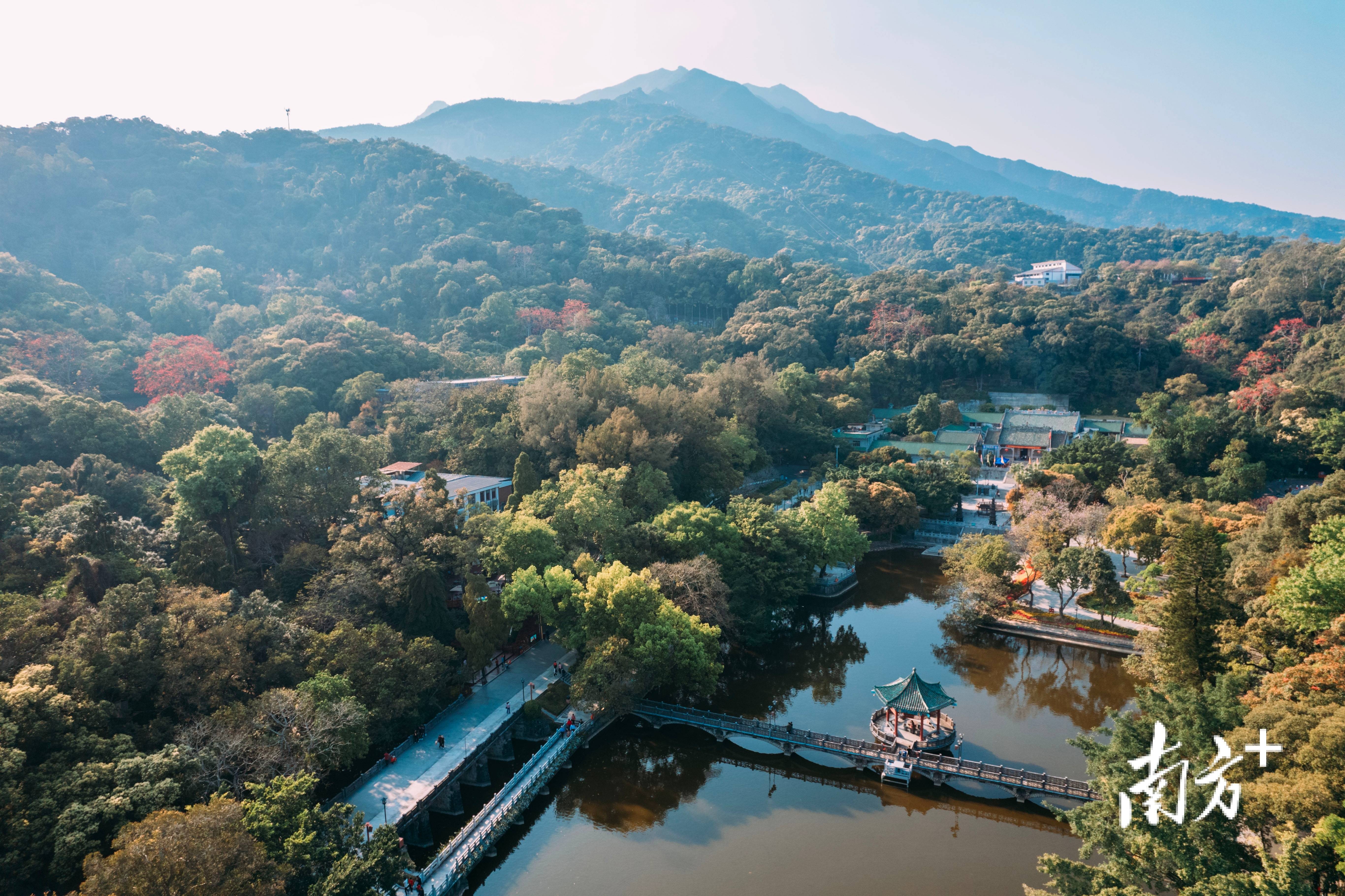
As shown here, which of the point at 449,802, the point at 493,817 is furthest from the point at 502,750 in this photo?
the point at 493,817

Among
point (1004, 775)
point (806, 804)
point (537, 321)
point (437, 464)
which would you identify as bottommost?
point (806, 804)

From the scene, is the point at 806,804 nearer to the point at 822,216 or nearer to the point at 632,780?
the point at 632,780

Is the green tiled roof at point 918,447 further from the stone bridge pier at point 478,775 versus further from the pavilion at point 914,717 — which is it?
the stone bridge pier at point 478,775

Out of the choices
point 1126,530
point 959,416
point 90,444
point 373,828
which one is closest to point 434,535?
point 373,828

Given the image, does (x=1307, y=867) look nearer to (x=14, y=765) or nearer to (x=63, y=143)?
(x=14, y=765)

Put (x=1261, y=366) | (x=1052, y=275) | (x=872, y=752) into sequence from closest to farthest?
(x=872, y=752), (x=1261, y=366), (x=1052, y=275)

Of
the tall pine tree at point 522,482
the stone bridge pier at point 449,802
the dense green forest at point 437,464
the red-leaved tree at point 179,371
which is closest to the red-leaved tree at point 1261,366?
the dense green forest at point 437,464
